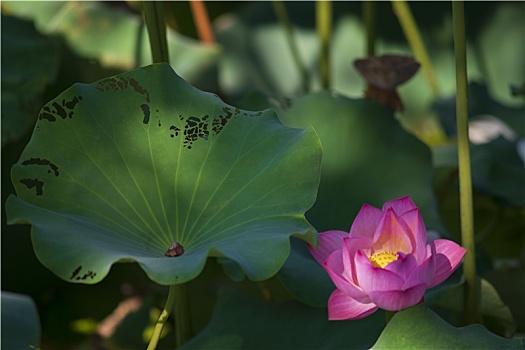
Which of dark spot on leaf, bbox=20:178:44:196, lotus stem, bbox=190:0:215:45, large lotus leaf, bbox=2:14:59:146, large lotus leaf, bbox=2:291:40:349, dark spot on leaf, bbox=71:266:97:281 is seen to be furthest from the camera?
lotus stem, bbox=190:0:215:45

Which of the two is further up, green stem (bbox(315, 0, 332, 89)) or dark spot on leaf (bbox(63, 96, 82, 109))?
dark spot on leaf (bbox(63, 96, 82, 109))

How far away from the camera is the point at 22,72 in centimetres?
125

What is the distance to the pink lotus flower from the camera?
0.65 m

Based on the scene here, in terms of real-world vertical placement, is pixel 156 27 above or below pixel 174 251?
above

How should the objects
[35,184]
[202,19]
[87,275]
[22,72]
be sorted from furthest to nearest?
[202,19] → [22,72] → [35,184] → [87,275]

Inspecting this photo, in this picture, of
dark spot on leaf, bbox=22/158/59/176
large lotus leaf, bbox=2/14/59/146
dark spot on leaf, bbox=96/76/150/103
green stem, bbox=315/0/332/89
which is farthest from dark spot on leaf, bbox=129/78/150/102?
green stem, bbox=315/0/332/89

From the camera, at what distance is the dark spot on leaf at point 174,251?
69 cm

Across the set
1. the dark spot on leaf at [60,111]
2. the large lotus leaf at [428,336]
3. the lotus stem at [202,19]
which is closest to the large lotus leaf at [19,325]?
the dark spot on leaf at [60,111]

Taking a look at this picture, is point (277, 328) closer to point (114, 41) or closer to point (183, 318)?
point (183, 318)

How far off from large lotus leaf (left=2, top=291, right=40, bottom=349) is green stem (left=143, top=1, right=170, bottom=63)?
13.0 inches

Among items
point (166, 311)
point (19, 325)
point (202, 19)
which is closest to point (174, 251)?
point (166, 311)

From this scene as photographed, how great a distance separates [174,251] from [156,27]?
11.7 inches

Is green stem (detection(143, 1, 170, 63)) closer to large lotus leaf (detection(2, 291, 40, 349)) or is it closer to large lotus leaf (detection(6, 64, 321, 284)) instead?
large lotus leaf (detection(6, 64, 321, 284))

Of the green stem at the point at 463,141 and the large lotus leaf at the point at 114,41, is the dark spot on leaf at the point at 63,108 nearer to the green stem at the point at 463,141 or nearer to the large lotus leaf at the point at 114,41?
the green stem at the point at 463,141
